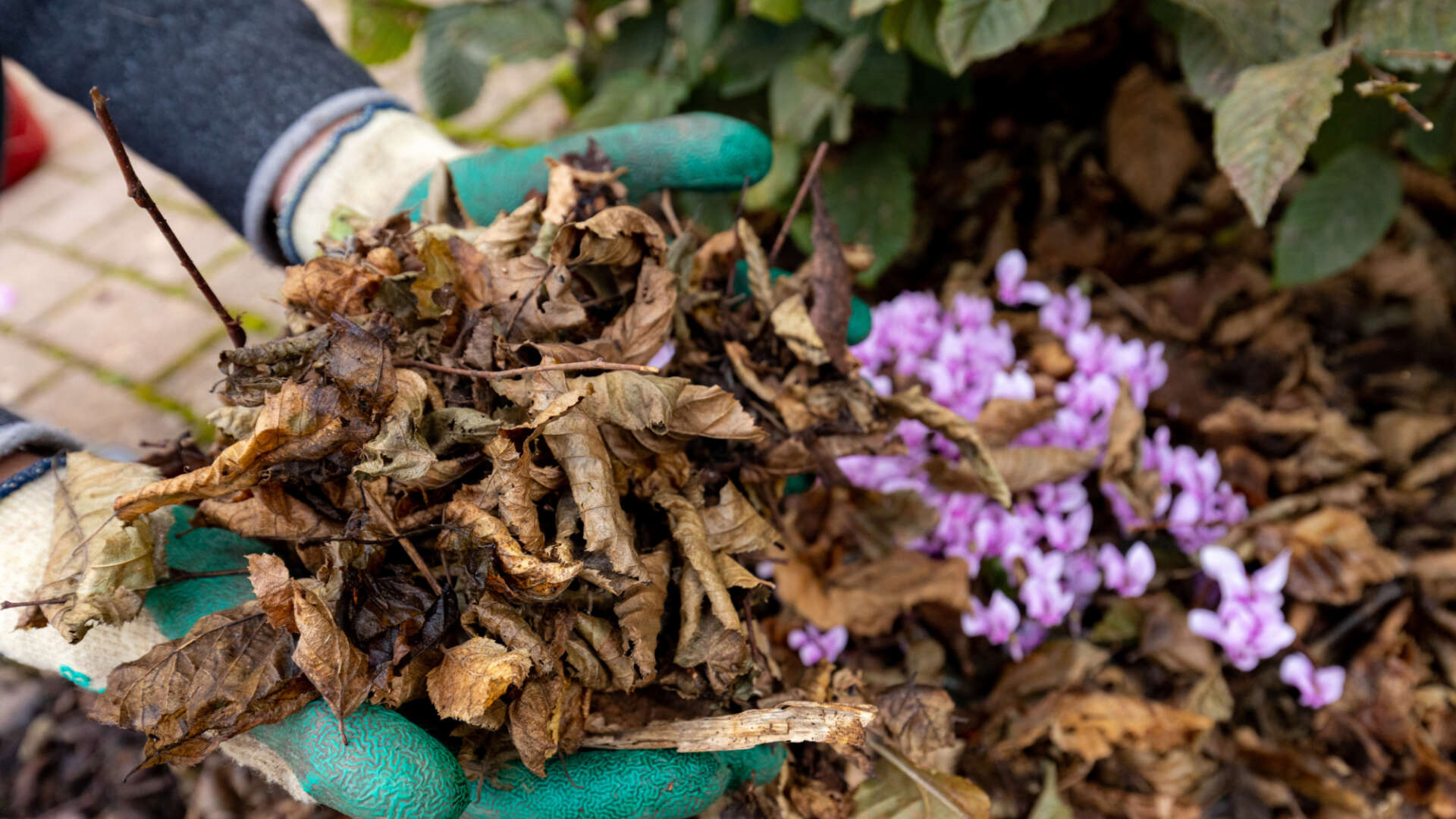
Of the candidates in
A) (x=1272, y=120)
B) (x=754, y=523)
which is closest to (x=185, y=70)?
(x=754, y=523)

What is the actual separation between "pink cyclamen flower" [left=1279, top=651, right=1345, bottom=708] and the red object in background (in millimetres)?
3927

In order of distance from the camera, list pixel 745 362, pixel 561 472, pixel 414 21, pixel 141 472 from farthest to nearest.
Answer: pixel 414 21 → pixel 745 362 → pixel 141 472 → pixel 561 472

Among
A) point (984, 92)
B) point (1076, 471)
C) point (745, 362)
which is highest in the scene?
point (745, 362)

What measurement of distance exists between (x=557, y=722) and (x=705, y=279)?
0.76 meters

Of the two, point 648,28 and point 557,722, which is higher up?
point 648,28

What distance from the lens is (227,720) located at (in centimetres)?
99

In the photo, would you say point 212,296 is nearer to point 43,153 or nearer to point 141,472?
point 141,472

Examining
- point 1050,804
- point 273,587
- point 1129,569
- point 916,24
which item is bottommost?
point 1050,804

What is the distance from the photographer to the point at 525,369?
1062mm

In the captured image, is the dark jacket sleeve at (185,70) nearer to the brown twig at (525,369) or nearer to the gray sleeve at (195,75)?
the gray sleeve at (195,75)

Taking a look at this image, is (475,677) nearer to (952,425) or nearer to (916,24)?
(952,425)

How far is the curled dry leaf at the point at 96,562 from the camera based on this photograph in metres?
1.05

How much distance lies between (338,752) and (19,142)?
3.39 meters

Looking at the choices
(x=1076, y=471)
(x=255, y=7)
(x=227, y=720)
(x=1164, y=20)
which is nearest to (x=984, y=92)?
(x=1164, y=20)
